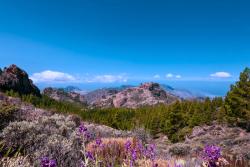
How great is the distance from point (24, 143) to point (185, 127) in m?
55.3

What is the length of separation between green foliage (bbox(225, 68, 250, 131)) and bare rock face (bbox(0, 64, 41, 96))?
8828 centimetres

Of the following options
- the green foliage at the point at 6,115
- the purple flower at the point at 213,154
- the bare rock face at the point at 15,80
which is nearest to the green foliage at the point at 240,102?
the green foliage at the point at 6,115

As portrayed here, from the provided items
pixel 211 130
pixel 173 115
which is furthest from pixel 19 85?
pixel 211 130

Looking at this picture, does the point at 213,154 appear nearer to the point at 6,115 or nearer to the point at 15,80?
the point at 6,115

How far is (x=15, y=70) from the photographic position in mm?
129250

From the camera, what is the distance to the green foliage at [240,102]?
1905 inches

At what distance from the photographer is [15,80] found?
122938mm

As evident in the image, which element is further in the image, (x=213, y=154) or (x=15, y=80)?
(x=15, y=80)

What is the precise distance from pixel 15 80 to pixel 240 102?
98.6 metres

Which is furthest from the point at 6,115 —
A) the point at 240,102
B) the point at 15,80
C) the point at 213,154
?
the point at 15,80

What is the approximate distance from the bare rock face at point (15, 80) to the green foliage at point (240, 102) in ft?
290

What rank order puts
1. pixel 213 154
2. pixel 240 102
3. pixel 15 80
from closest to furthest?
pixel 213 154 → pixel 240 102 → pixel 15 80

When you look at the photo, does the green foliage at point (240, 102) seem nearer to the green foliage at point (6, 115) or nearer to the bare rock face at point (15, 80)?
the green foliage at point (6, 115)

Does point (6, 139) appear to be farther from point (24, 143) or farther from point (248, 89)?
point (248, 89)
